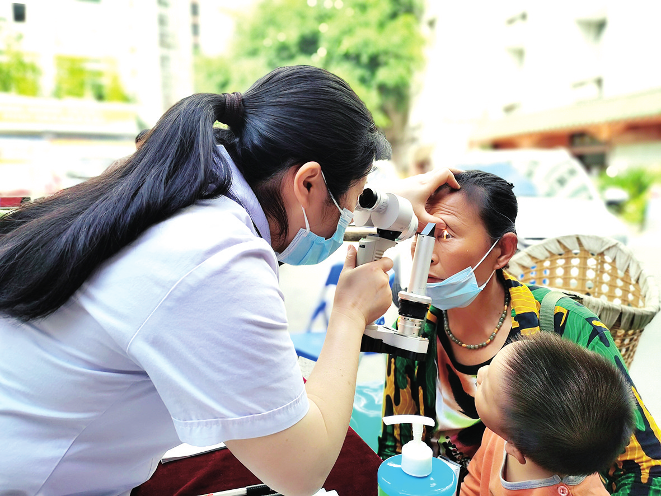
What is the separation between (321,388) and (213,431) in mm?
222

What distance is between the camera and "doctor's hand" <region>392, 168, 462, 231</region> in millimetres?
1494

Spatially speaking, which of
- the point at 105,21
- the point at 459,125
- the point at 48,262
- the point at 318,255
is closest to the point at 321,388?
the point at 318,255

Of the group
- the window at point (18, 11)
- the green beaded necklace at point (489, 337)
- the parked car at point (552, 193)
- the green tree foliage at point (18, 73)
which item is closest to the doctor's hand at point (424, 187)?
the green beaded necklace at point (489, 337)

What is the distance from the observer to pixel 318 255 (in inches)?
49.7

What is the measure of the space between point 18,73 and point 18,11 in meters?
6.76

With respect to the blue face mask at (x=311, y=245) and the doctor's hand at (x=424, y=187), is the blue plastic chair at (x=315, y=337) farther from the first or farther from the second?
the blue face mask at (x=311, y=245)

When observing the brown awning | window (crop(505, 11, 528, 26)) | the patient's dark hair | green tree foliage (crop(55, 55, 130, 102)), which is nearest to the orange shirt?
the patient's dark hair

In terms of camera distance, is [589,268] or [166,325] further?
[589,268]

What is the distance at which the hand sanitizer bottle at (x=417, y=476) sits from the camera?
0.86 meters

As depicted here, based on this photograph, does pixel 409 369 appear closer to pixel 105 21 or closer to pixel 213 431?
pixel 213 431

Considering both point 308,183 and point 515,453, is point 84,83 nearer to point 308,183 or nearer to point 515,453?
point 308,183

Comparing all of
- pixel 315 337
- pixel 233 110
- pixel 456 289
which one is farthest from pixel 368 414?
pixel 233 110

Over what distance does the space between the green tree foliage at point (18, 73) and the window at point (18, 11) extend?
5.34 meters

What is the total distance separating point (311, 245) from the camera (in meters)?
1.21
